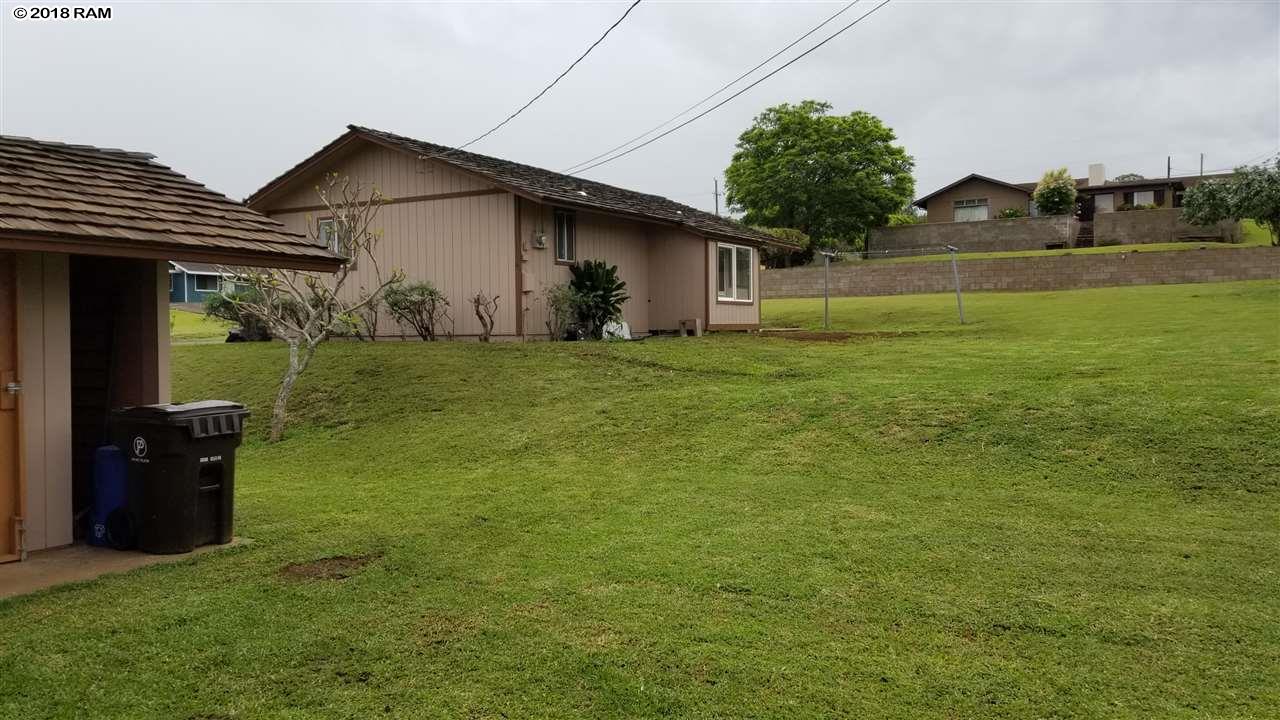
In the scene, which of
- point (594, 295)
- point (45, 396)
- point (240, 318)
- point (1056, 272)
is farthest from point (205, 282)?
point (45, 396)

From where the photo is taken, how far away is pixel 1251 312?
1831 cm

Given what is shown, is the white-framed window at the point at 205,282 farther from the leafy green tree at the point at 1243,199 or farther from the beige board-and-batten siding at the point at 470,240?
the leafy green tree at the point at 1243,199

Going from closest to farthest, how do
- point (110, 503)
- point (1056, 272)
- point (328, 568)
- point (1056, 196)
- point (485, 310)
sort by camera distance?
point (328, 568)
point (110, 503)
point (485, 310)
point (1056, 272)
point (1056, 196)

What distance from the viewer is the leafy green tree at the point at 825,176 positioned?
46312 mm

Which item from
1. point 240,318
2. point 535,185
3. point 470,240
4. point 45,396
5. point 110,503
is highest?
point 535,185

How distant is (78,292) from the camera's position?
725cm

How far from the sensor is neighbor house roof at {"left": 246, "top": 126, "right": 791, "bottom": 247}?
59.5 ft

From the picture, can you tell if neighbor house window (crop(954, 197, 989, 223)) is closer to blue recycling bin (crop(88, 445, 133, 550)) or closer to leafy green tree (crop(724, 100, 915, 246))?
leafy green tree (crop(724, 100, 915, 246))

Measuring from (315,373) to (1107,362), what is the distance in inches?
485

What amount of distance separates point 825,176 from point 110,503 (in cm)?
4382

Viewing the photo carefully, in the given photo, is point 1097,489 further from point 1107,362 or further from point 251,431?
point 251,431

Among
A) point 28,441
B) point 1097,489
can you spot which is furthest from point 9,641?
point 1097,489

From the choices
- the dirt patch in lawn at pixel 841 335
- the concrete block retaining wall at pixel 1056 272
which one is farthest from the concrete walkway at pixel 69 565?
the concrete block retaining wall at pixel 1056 272

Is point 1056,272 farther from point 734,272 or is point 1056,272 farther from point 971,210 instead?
point 971,210
